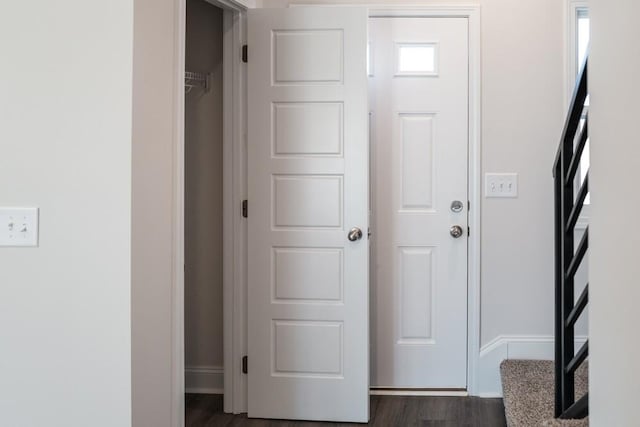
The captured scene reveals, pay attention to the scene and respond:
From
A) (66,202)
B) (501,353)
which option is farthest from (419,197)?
(66,202)

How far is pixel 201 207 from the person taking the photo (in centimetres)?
335

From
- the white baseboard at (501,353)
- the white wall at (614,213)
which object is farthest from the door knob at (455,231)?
the white wall at (614,213)

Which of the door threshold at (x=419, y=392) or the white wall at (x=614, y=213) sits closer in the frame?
the white wall at (x=614, y=213)

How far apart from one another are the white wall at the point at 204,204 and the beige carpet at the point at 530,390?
5.11 ft

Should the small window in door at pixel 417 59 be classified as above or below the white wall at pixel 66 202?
above

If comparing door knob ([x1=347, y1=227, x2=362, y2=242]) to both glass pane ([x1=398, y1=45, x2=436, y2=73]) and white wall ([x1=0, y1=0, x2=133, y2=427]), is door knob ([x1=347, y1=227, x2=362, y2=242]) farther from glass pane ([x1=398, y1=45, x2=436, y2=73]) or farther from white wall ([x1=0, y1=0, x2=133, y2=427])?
white wall ([x1=0, y1=0, x2=133, y2=427])

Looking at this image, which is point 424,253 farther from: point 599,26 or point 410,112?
point 599,26

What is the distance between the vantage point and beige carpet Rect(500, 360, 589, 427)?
2309 millimetres

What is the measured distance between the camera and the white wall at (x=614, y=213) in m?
1.09

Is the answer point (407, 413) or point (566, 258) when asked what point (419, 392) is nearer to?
point (407, 413)

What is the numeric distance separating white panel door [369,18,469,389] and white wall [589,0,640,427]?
189 cm

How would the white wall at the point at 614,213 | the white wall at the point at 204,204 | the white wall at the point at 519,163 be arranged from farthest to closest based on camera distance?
the white wall at the point at 204,204
the white wall at the point at 519,163
the white wall at the point at 614,213

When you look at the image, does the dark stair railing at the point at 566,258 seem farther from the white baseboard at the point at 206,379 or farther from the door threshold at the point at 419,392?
→ the white baseboard at the point at 206,379

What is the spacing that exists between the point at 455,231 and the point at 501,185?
1.14 feet
